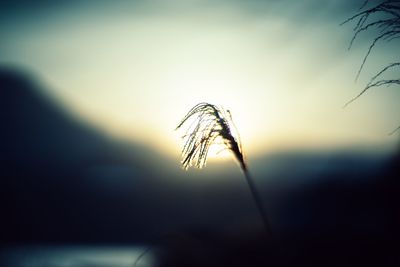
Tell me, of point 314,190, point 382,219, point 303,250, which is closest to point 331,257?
point 303,250

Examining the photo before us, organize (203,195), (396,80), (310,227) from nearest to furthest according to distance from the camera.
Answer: (396,80), (310,227), (203,195)

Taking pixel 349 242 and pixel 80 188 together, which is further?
pixel 80 188

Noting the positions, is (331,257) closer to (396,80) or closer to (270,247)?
(270,247)

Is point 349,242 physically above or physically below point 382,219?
below

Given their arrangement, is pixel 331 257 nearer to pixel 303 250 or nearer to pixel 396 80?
pixel 303 250

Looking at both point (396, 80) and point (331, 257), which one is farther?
point (331, 257)

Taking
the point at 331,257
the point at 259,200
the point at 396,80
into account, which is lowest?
the point at 331,257

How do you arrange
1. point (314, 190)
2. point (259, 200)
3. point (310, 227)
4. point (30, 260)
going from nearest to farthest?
point (259, 200)
point (310, 227)
point (30, 260)
point (314, 190)

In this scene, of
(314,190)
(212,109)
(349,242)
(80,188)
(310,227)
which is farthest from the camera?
(80,188)

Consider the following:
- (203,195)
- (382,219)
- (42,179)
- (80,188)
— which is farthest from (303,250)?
(42,179)
